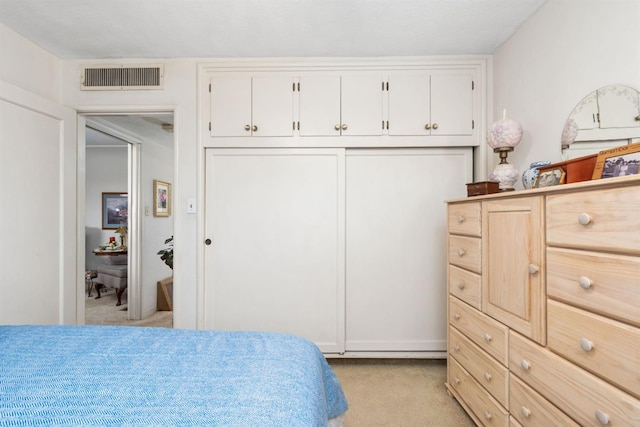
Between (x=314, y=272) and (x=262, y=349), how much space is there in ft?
4.68

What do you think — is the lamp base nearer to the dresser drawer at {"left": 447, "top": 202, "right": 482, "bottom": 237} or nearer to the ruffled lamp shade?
the ruffled lamp shade

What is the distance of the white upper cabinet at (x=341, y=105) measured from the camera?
2.62 metres

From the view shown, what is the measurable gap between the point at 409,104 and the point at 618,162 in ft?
5.35

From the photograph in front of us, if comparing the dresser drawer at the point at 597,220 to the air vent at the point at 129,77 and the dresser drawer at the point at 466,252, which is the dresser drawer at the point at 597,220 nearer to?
the dresser drawer at the point at 466,252

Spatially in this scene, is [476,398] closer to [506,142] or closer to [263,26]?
[506,142]

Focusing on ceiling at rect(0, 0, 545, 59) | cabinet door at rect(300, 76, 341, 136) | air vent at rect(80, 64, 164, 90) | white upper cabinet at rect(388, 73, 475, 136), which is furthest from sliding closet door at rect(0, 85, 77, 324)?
white upper cabinet at rect(388, 73, 475, 136)

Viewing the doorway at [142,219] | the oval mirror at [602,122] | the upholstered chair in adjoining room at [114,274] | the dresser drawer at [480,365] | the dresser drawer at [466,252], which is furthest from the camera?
the upholstered chair in adjoining room at [114,274]

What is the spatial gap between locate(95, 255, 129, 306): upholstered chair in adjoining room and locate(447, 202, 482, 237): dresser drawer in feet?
13.3

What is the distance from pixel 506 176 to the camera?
1.94 m

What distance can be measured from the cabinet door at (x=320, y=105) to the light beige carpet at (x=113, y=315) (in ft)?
8.44

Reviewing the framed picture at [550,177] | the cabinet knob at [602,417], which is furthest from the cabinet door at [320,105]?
the cabinet knob at [602,417]

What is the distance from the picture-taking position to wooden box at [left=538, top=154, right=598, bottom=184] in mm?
1304

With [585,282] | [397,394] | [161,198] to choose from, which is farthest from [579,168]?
[161,198]

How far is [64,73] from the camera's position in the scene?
8.78ft
